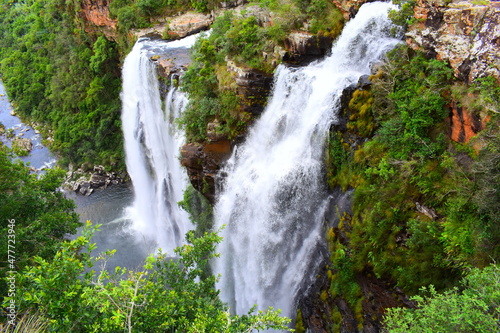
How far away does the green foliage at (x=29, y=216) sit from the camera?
9453 millimetres

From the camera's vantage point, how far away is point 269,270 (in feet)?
43.4

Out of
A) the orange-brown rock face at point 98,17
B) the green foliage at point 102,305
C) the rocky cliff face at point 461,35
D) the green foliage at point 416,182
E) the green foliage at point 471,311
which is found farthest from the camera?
the orange-brown rock face at point 98,17

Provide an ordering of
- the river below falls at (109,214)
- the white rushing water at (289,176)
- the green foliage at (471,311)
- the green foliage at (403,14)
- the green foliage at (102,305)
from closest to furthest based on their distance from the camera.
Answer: the green foliage at (471,311) → the green foliage at (102,305) → the green foliage at (403,14) → the white rushing water at (289,176) → the river below falls at (109,214)

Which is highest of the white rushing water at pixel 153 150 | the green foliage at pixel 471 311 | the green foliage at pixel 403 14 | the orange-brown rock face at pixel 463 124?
the green foliage at pixel 403 14

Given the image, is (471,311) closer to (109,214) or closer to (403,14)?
(403,14)

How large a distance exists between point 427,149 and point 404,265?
10.9ft

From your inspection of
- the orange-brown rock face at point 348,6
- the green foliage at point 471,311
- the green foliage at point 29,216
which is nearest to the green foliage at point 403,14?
the orange-brown rock face at point 348,6

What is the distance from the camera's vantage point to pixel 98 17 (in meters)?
28.1

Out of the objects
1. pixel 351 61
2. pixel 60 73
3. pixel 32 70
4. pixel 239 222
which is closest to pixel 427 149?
pixel 351 61

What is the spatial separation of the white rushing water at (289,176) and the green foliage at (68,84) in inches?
664

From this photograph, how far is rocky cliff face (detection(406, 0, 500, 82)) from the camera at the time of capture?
857 centimetres

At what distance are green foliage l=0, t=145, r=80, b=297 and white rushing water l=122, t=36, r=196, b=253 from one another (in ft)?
24.9

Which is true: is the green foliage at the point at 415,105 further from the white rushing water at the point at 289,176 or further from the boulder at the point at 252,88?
the boulder at the point at 252,88

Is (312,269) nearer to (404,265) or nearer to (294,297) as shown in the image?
(294,297)
